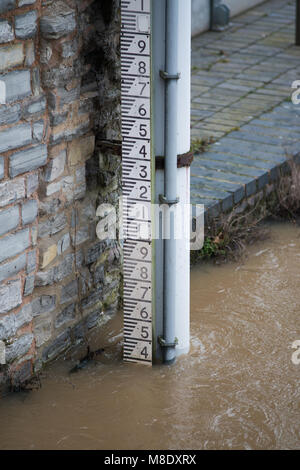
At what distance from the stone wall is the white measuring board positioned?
10.5 inches

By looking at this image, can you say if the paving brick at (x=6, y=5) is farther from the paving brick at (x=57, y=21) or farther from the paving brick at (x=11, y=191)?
the paving brick at (x=11, y=191)

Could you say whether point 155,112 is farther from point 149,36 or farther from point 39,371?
point 39,371

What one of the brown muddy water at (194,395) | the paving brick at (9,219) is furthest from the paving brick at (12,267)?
the brown muddy water at (194,395)

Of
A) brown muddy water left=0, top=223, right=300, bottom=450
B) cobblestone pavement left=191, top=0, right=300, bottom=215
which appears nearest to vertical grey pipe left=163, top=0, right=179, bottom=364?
brown muddy water left=0, top=223, right=300, bottom=450

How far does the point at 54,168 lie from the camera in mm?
4234

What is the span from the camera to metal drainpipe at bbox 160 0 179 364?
3902mm

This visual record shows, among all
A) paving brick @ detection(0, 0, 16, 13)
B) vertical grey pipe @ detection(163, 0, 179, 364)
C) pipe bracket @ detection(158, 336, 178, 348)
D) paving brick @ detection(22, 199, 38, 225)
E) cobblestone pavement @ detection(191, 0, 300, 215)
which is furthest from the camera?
cobblestone pavement @ detection(191, 0, 300, 215)

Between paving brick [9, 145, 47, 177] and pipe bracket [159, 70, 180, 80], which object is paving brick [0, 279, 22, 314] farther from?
pipe bracket [159, 70, 180, 80]

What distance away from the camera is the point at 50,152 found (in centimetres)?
420

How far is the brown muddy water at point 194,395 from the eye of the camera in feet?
13.1

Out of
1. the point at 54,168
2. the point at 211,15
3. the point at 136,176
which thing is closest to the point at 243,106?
the point at 211,15

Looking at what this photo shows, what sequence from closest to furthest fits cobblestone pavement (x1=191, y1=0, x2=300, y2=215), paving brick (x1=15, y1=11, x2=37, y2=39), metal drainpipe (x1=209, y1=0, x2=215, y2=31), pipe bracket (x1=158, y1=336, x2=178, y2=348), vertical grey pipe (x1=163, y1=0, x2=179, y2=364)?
paving brick (x1=15, y1=11, x2=37, y2=39), vertical grey pipe (x1=163, y1=0, x2=179, y2=364), pipe bracket (x1=158, y1=336, x2=178, y2=348), cobblestone pavement (x1=191, y1=0, x2=300, y2=215), metal drainpipe (x1=209, y1=0, x2=215, y2=31)

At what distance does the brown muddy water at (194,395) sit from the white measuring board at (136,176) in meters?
0.25
